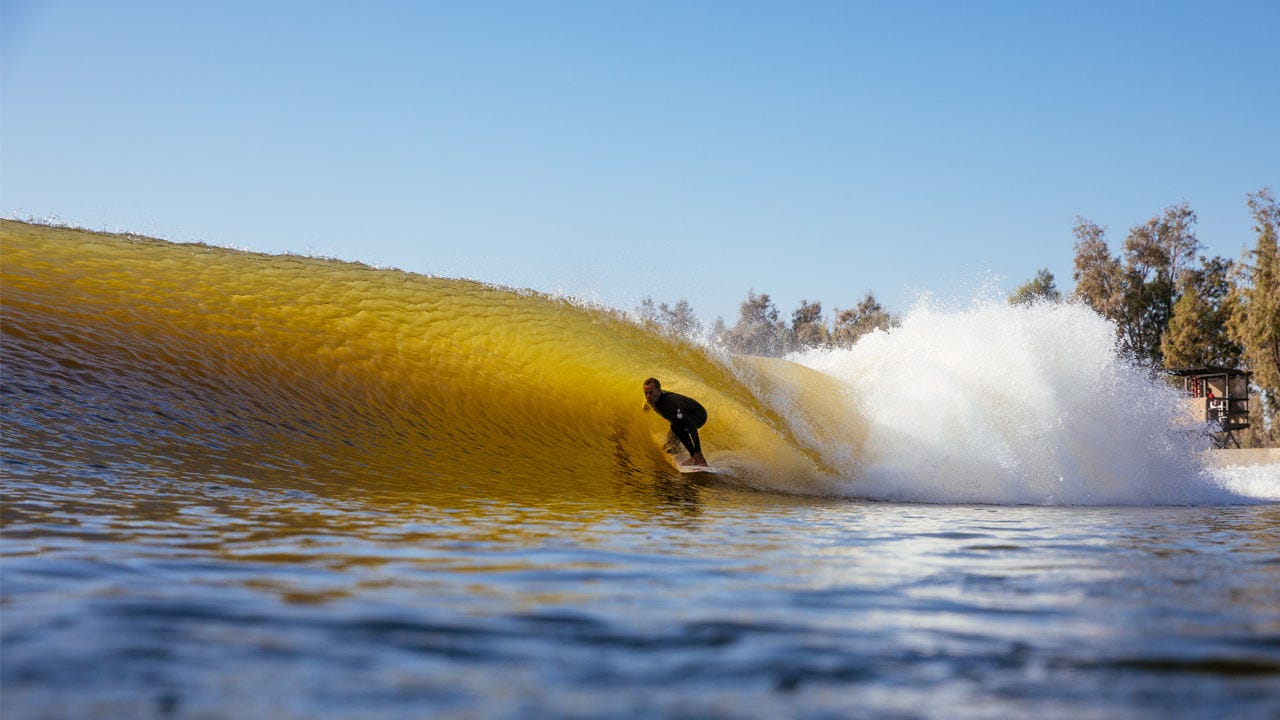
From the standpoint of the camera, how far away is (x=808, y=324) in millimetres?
89312

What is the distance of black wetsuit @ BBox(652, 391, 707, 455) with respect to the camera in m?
11.3

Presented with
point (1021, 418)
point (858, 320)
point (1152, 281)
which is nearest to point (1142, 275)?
point (1152, 281)

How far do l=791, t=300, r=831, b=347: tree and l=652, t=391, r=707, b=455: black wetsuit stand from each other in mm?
76922

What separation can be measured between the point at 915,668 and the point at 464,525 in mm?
3427

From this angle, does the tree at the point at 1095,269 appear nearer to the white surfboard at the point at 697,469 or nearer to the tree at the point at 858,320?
the tree at the point at 858,320

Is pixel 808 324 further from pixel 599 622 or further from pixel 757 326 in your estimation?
pixel 599 622

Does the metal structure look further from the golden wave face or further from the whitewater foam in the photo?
the golden wave face

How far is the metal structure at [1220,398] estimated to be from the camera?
3556cm

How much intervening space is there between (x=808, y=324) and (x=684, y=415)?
79.4 metres

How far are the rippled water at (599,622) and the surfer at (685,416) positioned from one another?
6.07 m

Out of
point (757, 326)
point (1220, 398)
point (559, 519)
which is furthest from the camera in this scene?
point (757, 326)

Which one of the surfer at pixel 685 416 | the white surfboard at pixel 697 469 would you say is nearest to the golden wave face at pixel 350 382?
the white surfboard at pixel 697 469

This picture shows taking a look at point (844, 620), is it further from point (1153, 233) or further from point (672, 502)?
point (1153, 233)

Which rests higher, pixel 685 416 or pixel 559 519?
pixel 685 416
